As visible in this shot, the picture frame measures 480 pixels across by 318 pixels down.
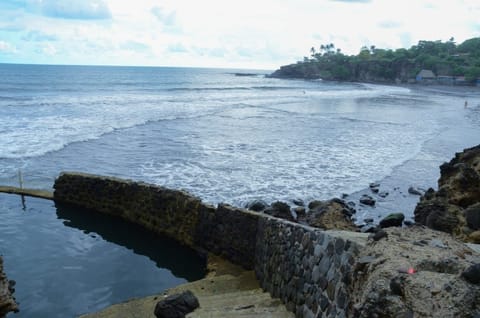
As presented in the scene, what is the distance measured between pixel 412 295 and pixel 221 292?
682cm

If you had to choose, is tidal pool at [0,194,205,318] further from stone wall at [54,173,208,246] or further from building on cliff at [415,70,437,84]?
building on cliff at [415,70,437,84]

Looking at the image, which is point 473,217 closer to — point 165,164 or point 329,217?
point 329,217

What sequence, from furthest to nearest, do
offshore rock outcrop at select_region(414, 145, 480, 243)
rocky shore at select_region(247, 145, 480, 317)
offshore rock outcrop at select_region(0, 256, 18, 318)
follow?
offshore rock outcrop at select_region(414, 145, 480, 243) < offshore rock outcrop at select_region(0, 256, 18, 318) < rocky shore at select_region(247, 145, 480, 317)

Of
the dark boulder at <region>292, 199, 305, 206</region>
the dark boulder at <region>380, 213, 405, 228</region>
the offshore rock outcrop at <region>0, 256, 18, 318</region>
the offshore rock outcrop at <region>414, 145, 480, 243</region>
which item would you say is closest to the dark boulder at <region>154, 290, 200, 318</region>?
the offshore rock outcrop at <region>0, 256, 18, 318</region>

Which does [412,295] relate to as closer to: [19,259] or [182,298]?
[182,298]

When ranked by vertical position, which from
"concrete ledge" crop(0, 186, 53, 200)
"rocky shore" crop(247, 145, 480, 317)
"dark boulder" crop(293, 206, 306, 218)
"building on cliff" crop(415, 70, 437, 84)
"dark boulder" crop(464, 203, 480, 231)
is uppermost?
"building on cliff" crop(415, 70, 437, 84)

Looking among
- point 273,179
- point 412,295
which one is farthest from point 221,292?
point 273,179

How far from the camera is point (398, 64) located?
5635 inches

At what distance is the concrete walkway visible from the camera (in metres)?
7.95

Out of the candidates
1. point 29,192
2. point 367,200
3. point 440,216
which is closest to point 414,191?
point 367,200

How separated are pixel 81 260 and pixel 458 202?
464 inches

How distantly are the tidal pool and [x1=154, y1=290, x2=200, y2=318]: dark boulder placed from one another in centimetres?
241

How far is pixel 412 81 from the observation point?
13550cm

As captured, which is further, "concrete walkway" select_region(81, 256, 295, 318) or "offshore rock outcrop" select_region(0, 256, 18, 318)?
"offshore rock outcrop" select_region(0, 256, 18, 318)
